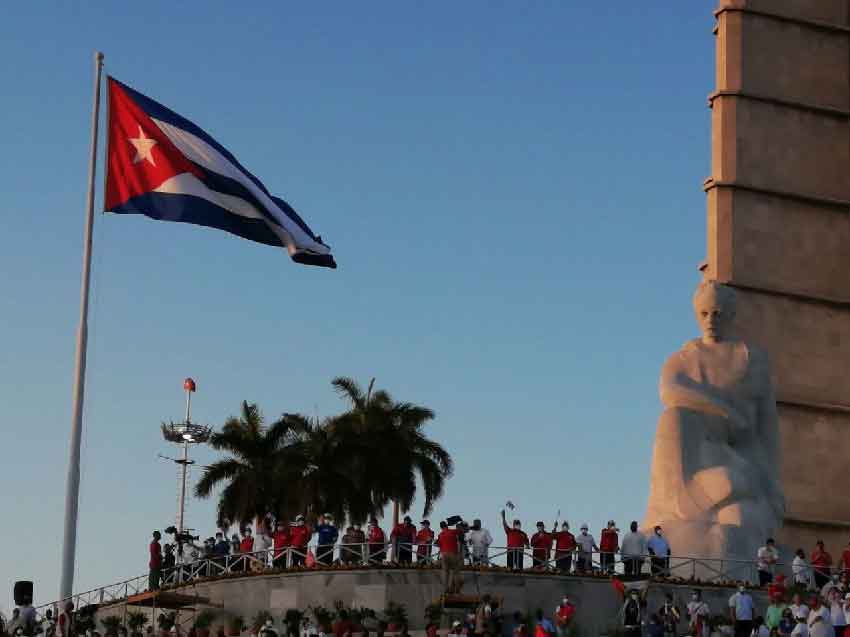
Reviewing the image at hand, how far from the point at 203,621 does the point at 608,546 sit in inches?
275

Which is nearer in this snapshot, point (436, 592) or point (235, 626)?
point (436, 592)

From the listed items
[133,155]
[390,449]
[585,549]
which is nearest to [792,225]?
[390,449]

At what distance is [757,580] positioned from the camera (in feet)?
112

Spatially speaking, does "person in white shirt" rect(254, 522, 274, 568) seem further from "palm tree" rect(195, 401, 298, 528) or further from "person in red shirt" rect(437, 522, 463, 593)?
"palm tree" rect(195, 401, 298, 528)

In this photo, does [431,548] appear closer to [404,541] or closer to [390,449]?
[404,541]

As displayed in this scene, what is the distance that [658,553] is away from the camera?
33375 mm

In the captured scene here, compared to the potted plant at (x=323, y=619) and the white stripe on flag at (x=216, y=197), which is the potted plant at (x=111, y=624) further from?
the white stripe on flag at (x=216, y=197)

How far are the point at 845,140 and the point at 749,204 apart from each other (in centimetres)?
410

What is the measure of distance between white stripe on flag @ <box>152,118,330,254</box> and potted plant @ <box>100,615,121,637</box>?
7.21 metres

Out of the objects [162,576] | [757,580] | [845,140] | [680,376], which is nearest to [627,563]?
[757,580]

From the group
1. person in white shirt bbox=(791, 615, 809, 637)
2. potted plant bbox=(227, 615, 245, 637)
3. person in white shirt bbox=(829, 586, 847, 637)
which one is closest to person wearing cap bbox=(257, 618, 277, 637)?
potted plant bbox=(227, 615, 245, 637)

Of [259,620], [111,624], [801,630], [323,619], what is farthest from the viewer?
[111,624]

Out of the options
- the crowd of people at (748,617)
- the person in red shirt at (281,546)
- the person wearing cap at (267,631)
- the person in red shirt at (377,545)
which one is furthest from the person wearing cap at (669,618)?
the person in red shirt at (281,546)

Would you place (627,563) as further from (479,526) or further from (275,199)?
(275,199)
